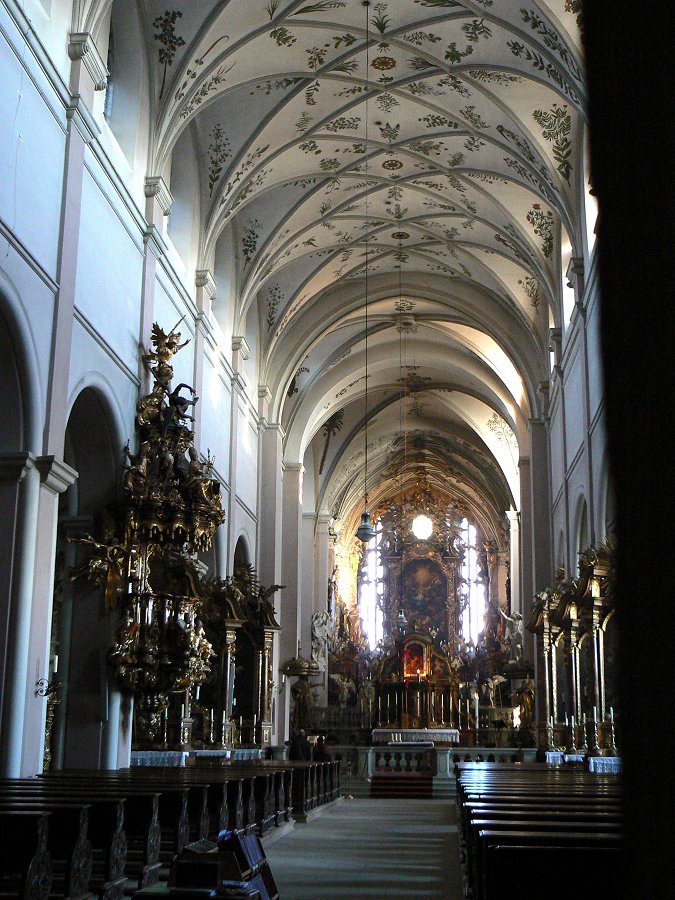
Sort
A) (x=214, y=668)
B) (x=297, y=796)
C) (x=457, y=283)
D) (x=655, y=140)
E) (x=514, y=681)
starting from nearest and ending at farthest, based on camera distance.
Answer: (x=655, y=140), (x=297, y=796), (x=214, y=668), (x=457, y=283), (x=514, y=681)

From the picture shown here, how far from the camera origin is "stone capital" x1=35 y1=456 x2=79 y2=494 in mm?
10102

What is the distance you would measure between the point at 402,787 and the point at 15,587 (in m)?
13.2

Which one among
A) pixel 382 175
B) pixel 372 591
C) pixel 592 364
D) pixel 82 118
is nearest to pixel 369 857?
pixel 82 118

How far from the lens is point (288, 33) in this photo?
50.4 ft

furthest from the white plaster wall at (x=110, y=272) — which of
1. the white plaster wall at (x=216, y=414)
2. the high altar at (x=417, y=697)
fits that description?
the high altar at (x=417, y=697)

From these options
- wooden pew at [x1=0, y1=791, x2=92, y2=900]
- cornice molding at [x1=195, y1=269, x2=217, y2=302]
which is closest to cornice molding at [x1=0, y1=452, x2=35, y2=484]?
wooden pew at [x1=0, y1=791, x2=92, y2=900]

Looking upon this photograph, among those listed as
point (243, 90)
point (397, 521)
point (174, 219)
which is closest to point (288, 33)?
point (243, 90)

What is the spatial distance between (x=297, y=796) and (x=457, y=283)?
45.2ft

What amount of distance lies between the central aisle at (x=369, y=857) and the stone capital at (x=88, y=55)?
8433 millimetres

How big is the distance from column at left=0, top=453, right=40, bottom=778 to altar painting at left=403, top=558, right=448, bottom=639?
35.0 meters

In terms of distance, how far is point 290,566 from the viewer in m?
26.0

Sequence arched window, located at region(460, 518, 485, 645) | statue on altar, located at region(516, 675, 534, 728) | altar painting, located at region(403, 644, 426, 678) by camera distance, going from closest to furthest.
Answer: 1. statue on altar, located at region(516, 675, 534, 728)
2. altar painting, located at region(403, 644, 426, 678)
3. arched window, located at region(460, 518, 485, 645)

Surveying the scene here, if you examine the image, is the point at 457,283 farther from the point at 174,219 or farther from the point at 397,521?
the point at 397,521

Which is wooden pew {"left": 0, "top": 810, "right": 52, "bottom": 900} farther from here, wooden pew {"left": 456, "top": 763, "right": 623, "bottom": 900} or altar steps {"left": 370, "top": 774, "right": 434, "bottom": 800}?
altar steps {"left": 370, "top": 774, "right": 434, "bottom": 800}
